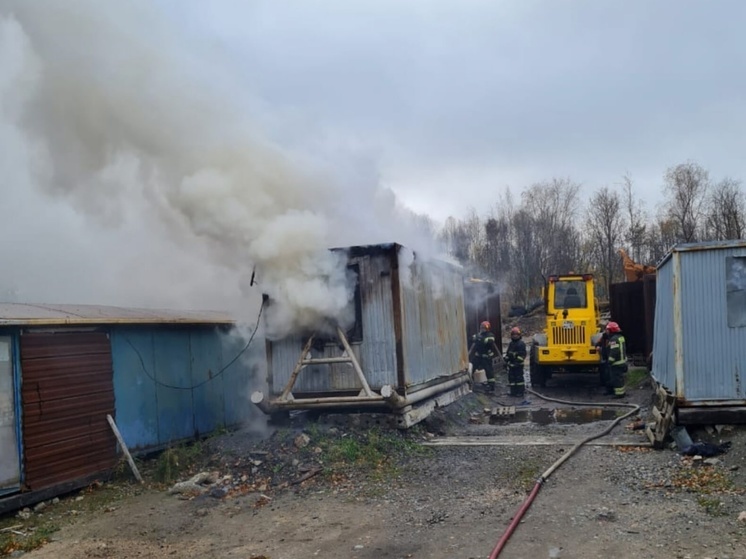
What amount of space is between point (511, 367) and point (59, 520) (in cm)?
1095

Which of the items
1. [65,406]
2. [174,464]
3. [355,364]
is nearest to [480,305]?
[355,364]

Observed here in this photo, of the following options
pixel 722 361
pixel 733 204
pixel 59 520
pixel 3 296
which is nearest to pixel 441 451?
pixel 722 361

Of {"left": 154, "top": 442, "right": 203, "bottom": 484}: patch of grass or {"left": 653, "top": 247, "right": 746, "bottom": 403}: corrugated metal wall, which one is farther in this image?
{"left": 154, "top": 442, "right": 203, "bottom": 484}: patch of grass

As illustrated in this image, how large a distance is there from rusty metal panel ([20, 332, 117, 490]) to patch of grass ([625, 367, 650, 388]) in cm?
1235

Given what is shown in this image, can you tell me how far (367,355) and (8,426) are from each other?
5000 mm

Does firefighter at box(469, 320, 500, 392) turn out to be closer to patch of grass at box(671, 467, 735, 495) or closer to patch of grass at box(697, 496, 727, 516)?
patch of grass at box(671, 467, 735, 495)

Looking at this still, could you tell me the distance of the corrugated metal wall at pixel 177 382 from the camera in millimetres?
9477

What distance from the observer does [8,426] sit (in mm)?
7508

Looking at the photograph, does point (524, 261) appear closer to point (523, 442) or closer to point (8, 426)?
point (523, 442)

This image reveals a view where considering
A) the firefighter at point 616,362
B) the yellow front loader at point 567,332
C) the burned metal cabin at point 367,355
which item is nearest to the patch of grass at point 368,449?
the burned metal cabin at point 367,355

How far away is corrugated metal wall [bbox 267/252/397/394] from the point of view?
9828 millimetres

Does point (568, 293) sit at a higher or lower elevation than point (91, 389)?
higher

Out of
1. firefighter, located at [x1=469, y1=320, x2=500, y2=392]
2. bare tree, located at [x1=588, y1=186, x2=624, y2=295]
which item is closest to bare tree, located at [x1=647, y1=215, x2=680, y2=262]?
bare tree, located at [x1=588, y1=186, x2=624, y2=295]

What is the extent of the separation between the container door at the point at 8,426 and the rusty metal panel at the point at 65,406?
0.13m
